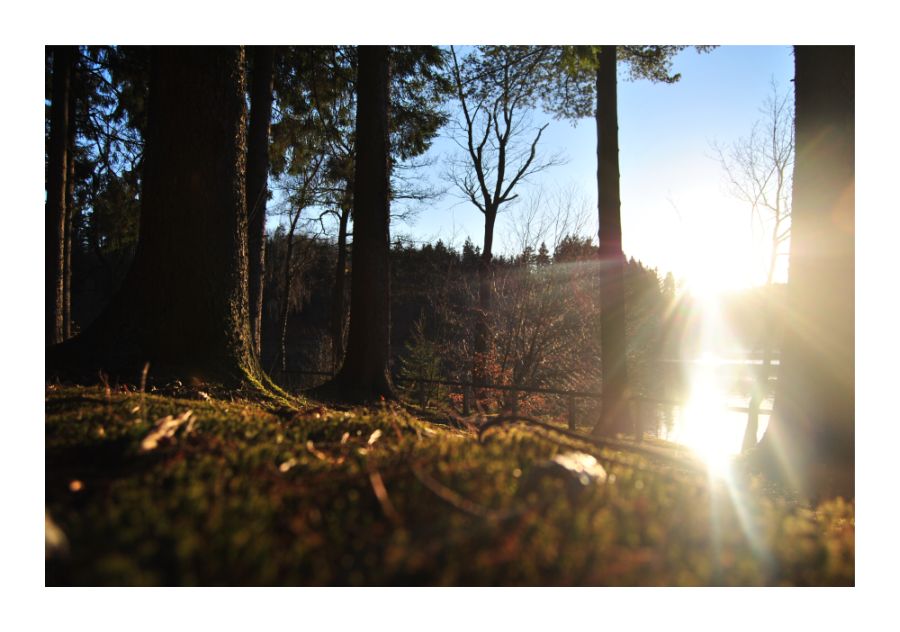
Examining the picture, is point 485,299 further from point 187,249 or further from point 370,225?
point 187,249

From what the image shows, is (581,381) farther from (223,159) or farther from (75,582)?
(75,582)

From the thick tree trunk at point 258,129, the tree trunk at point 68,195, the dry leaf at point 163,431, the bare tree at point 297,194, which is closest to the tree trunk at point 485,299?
the bare tree at point 297,194

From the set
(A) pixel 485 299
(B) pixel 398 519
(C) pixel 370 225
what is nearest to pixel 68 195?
(C) pixel 370 225

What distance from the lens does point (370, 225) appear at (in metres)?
8.64

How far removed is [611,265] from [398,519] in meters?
7.83

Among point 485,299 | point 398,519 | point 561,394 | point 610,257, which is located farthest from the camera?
point 485,299

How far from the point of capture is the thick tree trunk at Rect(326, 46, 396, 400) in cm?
852

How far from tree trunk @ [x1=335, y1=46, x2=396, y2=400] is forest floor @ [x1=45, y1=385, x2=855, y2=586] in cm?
637

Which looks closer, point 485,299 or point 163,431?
point 163,431

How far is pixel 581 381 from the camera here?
2200 cm

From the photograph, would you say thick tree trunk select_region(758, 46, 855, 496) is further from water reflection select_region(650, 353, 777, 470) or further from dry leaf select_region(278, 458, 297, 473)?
water reflection select_region(650, 353, 777, 470)

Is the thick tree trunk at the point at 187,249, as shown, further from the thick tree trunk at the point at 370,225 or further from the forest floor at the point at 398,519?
the thick tree trunk at the point at 370,225

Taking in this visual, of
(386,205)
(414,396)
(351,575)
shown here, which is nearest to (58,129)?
(386,205)

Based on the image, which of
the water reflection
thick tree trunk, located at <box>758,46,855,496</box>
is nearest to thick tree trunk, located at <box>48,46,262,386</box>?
thick tree trunk, located at <box>758,46,855,496</box>
